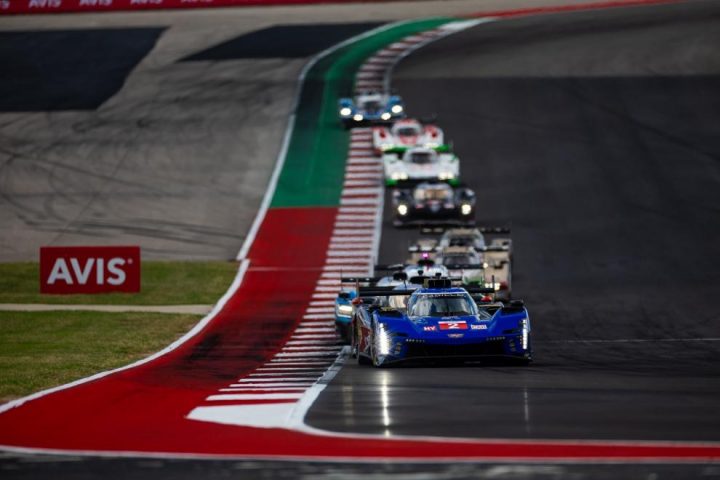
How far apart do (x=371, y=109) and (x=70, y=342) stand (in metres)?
31.7

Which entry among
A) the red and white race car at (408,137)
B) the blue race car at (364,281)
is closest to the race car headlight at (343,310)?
the blue race car at (364,281)

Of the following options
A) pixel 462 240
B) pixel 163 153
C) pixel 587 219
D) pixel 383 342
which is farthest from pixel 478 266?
pixel 163 153

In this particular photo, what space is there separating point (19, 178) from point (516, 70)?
884 inches

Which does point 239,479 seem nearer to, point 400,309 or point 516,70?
point 400,309

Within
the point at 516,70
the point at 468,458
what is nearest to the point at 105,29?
the point at 516,70

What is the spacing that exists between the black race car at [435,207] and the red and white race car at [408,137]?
19.5 ft

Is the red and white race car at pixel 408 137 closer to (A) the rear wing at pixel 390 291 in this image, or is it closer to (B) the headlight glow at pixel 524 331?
(A) the rear wing at pixel 390 291

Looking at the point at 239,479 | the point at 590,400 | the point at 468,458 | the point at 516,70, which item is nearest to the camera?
the point at 239,479

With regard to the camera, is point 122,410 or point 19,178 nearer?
point 122,410

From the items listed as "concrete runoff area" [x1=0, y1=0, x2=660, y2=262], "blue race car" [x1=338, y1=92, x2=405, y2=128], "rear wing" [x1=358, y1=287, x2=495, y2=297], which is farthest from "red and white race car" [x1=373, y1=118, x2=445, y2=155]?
"rear wing" [x1=358, y1=287, x2=495, y2=297]

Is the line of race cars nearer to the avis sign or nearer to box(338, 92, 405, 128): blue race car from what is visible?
box(338, 92, 405, 128): blue race car

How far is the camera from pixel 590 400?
17156mm

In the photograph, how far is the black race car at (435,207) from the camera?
157 ft

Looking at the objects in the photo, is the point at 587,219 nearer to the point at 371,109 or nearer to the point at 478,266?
the point at 478,266
